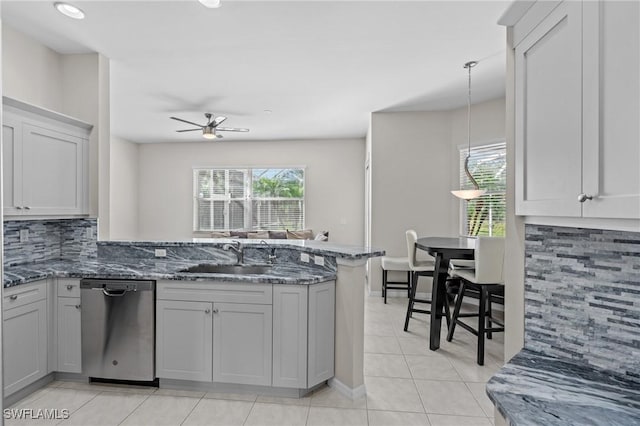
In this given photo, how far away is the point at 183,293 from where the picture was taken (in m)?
2.39

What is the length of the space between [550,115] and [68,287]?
310 centimetres

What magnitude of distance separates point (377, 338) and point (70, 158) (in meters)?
3.33

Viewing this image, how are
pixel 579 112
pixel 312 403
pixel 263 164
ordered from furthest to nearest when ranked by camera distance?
pixel 263 164
pixel 312 403
pixel 579 112

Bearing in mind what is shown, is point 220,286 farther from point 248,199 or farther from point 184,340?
point 248,199

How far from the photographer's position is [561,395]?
1066mm

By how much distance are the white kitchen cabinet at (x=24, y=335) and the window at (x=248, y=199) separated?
484 centimetres

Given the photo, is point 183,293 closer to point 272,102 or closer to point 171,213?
point 272,102

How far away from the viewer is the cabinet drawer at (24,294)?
219cm

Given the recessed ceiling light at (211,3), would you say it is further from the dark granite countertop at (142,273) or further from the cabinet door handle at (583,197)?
the cabinet door handle at (583,197)

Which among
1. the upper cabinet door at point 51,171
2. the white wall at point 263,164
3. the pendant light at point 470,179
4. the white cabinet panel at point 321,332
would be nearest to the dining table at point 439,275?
the pendant light at point 470,179

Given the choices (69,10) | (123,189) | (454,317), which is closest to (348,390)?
(454,317)

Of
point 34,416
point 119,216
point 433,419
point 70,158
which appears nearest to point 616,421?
point 433,419

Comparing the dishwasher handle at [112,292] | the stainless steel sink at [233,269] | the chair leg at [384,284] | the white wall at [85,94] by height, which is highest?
the white wall at [85,94]

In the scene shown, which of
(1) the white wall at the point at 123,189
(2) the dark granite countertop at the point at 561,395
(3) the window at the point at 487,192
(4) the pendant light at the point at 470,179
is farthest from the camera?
(1) the white wall at the point at 123,189
